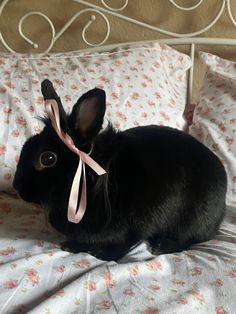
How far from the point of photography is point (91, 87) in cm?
137

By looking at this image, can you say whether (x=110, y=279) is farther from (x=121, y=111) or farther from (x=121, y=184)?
(x=121, y=111)

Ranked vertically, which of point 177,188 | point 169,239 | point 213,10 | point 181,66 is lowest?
point 169,239

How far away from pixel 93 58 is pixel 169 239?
28.2 inches

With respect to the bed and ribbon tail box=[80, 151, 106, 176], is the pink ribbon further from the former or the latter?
the bed

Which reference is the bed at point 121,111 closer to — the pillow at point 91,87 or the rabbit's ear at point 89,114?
the pillow at point 91,87

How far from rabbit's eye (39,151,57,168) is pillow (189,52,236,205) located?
0.58 m

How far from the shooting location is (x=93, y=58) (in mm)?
1468

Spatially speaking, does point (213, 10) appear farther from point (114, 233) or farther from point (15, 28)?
point (114, 233)

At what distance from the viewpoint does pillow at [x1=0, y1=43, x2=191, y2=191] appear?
1267mm

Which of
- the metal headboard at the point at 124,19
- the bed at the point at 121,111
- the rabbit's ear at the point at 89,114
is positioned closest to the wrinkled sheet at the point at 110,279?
the bed at the point at 121,111

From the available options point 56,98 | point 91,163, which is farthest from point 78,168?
point 56,98

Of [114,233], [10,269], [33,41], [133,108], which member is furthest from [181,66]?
[10,269]

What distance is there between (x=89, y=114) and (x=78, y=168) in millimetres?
108

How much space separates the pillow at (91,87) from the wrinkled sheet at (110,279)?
1.10ft
